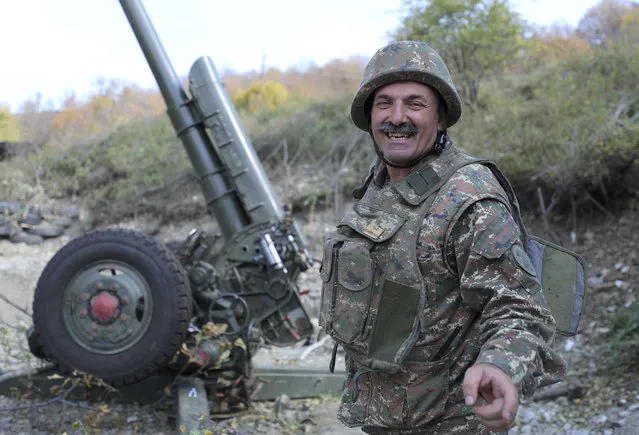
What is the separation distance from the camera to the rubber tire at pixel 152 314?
180 inches

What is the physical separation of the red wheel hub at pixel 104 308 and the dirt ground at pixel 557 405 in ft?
1.81

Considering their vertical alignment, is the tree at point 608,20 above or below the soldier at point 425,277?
above

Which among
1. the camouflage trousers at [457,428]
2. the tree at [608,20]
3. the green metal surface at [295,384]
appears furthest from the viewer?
the tree at [608,20]

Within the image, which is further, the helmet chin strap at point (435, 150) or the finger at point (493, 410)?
Result: the helmet chin strap at point (435, 150)

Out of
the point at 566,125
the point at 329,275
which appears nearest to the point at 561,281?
the point at 329,275

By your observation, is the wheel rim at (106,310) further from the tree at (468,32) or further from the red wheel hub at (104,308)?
the tree at (468,32)

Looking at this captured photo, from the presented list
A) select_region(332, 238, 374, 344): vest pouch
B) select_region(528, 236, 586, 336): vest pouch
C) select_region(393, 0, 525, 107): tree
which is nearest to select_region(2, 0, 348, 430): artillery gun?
select_region(332, 238, 374, 344): vest pouch

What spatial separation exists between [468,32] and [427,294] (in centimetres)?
928

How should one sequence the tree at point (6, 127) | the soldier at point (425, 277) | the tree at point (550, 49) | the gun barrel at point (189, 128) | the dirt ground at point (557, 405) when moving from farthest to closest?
the tree at point (550, 49), the tree at point (6, 127), the gun barrel at point (189, 128), the dirt ground at point (557, 405), the soldier at point (425, 277)

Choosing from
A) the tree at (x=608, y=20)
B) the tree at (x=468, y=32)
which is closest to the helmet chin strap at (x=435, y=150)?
the tree at (x=468, y=32)

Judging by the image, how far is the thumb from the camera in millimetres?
1564

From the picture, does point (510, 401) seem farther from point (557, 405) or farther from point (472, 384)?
point (557, 405)

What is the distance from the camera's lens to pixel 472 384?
5.20 ft

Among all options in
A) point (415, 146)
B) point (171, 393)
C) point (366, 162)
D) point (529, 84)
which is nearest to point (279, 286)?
point (171, 393)
